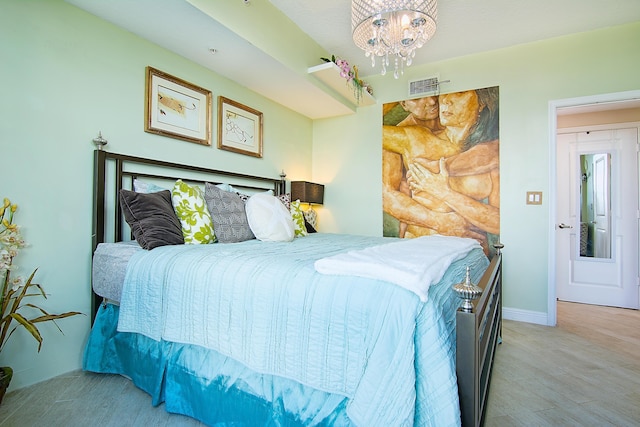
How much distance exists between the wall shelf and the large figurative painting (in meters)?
0.29

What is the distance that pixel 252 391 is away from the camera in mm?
1233

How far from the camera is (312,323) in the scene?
1059 mm

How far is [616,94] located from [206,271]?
139 inches

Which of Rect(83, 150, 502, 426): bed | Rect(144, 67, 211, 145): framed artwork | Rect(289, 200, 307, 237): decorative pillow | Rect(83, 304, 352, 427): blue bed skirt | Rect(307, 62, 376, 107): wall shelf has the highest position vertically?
Rect(307, 62, 376, 107): wall shelf

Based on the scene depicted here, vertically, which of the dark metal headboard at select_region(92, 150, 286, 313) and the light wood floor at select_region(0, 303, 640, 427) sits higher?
the dark metal headboard at select_region(92, 150, 286, 313)

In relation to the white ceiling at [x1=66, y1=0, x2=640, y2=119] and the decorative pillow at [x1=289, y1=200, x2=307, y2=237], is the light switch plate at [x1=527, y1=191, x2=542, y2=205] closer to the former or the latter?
the white ceiling at [x1=66, y1=0, x2=640, y2=119]

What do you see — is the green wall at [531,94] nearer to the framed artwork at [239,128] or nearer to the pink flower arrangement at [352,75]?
the pink flower arrangement at [352,75]

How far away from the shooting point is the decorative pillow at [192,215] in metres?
1.96

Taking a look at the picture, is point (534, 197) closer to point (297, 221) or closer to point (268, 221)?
point (297, 221)

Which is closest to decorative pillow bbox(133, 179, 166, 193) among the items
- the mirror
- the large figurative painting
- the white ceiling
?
the white ceiling

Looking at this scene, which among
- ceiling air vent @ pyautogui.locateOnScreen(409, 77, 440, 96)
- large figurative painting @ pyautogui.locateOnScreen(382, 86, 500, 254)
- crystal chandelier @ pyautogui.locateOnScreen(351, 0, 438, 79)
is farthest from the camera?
ceiling air vent @ pyautogui.locateOnScreen(409, 77, 440, 96)

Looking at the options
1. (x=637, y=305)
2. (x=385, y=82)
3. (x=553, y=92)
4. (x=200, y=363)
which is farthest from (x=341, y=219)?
(x=637, y=305)

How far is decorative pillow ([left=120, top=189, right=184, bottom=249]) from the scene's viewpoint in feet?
5.67

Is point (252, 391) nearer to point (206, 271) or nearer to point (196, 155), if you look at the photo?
point (206, 271)
